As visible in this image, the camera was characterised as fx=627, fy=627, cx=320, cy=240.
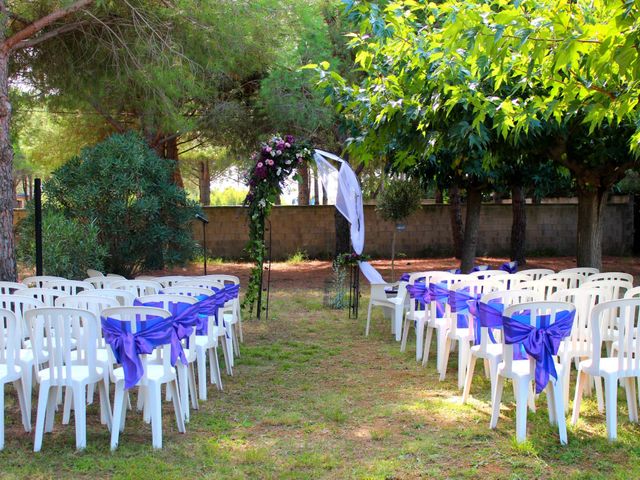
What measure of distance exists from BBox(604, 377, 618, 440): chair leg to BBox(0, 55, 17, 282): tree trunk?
586cm

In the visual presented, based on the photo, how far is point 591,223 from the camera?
7.88m

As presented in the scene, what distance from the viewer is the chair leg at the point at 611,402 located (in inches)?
150

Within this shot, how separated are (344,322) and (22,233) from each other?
445cm

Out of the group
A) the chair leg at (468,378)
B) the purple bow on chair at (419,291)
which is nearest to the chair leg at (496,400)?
the chair leg at (468,378)

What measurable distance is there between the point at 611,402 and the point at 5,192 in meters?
6.05

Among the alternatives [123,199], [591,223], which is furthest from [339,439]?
[123,199]

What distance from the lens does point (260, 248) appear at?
26.8ft

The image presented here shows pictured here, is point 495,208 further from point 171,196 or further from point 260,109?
point 171,196

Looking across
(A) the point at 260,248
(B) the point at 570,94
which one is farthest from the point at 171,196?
(B) the point at 570,94

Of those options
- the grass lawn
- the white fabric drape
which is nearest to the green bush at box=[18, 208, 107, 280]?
the grass lawn

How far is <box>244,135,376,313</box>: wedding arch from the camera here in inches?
313

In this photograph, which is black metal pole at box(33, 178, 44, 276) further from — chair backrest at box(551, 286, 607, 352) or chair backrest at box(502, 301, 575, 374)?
chair backrest at box(551, 286, 607, 352)

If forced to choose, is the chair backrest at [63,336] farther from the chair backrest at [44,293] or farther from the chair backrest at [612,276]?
the chair backrest at [612,276]

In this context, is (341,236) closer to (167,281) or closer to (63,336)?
(167,281)
